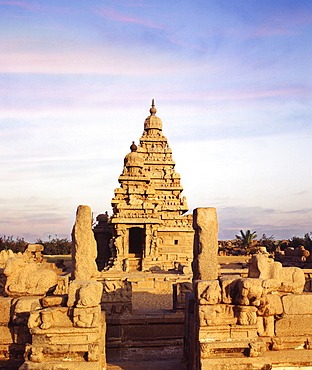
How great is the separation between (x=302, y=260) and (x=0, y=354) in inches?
679

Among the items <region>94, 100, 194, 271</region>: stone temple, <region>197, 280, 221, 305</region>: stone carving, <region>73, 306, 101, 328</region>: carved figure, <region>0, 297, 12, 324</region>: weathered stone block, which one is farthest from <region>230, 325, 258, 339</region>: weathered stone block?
<region>94, 100, 194, 271</region>: stone temple

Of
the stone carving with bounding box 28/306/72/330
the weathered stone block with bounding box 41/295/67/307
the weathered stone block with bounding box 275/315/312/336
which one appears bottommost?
the weathered stone block with bounding box 275/315/312/336

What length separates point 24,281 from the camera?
688cm

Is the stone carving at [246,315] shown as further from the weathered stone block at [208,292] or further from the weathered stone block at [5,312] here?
the weathered stone block at [5,312]

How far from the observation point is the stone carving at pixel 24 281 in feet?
22.4

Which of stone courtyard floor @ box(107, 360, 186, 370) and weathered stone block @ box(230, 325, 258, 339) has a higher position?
weathered stone block @ box(230, 325, 258, 339)

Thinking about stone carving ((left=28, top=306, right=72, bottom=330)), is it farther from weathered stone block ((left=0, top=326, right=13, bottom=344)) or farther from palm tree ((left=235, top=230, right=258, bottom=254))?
palm tree ((left=235, top=230, right=258, bottom=254))

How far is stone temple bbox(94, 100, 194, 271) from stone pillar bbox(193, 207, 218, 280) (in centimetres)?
1320

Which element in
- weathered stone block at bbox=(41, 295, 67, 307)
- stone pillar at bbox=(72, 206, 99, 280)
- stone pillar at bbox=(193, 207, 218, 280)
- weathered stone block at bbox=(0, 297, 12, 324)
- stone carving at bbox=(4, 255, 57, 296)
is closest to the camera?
weathered stone block at bbox=(41, 295, 67, 307)

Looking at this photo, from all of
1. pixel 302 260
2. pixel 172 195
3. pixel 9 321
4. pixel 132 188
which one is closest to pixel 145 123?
pixel 172 195

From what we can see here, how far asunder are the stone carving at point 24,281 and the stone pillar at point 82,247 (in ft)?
4.89

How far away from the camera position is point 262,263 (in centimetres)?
742

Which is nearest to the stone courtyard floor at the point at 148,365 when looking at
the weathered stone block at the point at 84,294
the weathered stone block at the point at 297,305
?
the weathered stone block at the point at 84,294

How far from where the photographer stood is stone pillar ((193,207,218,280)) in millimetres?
7184
